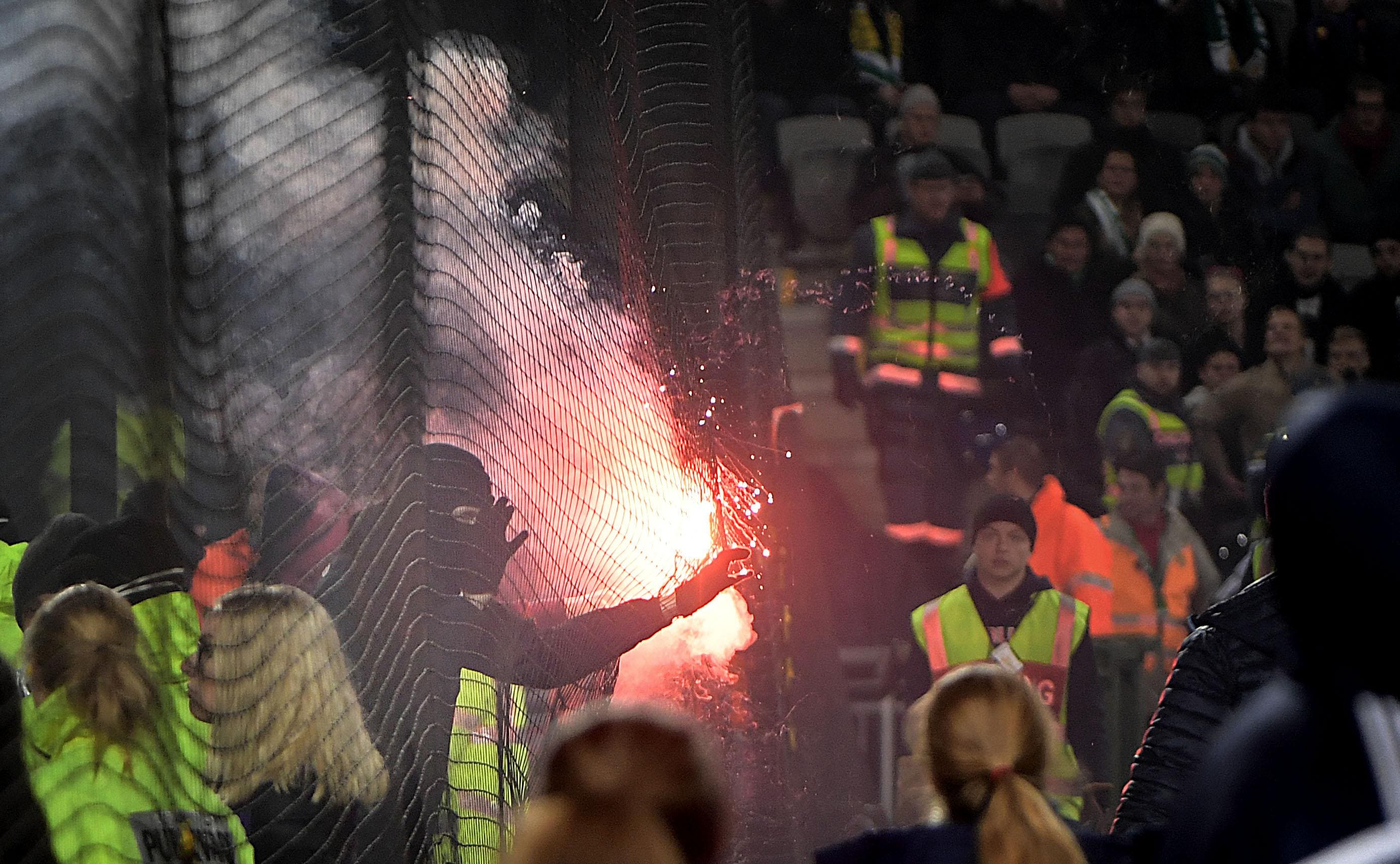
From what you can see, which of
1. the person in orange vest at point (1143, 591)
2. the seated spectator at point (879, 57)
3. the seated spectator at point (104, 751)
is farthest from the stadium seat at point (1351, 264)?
the seated spectator at point (104, 751)

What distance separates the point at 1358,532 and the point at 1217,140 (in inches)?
222

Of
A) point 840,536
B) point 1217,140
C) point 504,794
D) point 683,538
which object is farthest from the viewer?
point 1217,140

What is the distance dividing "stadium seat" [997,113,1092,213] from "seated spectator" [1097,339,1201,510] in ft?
2.20

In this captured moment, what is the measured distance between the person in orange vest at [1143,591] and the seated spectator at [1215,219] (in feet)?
3.49

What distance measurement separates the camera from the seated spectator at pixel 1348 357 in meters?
6.01

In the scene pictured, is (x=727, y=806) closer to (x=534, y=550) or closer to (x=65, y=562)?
(x=65, y=562)

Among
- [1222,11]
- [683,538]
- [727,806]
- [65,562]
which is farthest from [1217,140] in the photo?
[727,806]

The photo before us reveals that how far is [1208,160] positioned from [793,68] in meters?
1.95

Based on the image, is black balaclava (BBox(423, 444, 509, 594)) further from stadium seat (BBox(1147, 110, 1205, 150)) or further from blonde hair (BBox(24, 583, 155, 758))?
stadium seat (BBox(1147, 110, 1205, 150))

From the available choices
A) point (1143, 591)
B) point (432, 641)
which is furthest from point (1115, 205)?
point (432, 641)

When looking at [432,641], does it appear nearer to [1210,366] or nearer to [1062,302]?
[1062,302]

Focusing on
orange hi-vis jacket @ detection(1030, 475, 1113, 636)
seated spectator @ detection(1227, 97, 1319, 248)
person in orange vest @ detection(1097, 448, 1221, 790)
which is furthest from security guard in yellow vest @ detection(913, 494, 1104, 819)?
→ seated spectator @ detection(1227, 97, 1319, 248)

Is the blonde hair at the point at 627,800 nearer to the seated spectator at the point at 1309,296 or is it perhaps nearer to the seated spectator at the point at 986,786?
the seated spectator at the point at 986,786

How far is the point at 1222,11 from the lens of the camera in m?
6.43
